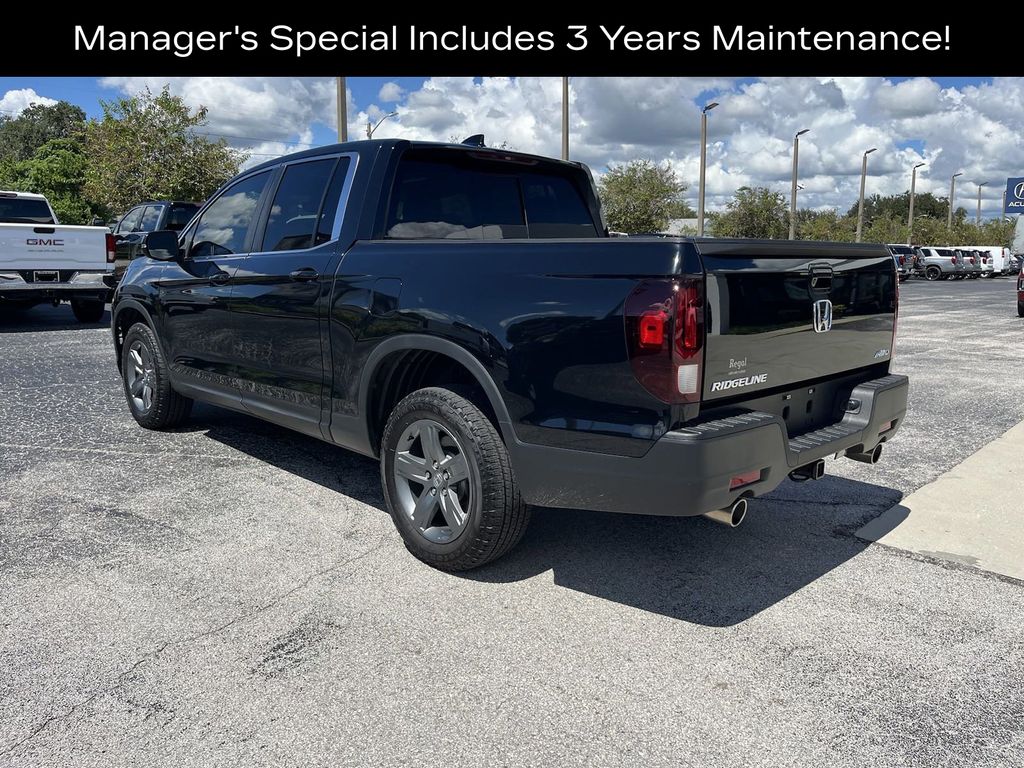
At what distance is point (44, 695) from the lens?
281cm

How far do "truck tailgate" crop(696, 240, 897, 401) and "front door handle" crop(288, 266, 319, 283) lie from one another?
82.3 inches

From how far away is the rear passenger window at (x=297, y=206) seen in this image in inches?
180

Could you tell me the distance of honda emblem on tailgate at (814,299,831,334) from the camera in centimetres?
365

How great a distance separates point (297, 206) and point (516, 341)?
1996 mm

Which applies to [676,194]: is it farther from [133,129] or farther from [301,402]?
[301,402]

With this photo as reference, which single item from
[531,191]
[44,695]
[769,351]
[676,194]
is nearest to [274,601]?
[44,695]

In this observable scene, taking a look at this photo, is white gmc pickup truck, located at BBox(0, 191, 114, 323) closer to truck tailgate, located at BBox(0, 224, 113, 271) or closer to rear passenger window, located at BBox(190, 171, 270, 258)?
truck tailgate, located at BBox(0, 224, 113, 271)

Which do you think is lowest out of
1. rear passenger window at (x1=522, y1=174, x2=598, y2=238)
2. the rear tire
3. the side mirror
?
the rear tire

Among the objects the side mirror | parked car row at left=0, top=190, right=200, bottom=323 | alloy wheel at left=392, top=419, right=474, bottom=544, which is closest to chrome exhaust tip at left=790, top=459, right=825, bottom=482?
alloy wheel at left=392, top=419, right=474, bottom=544

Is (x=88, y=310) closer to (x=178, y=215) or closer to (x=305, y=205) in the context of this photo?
(x=178, y=215)

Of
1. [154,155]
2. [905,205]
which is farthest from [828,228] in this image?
[905,205]

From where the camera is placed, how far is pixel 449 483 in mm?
3715

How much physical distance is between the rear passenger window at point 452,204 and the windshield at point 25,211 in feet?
41.2

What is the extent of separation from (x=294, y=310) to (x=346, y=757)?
2555mm
